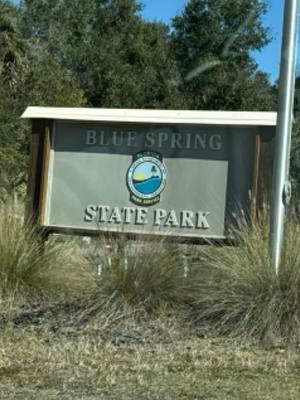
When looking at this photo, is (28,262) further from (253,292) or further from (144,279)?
(253,292)

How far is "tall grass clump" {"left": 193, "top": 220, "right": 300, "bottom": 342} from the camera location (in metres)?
7.82

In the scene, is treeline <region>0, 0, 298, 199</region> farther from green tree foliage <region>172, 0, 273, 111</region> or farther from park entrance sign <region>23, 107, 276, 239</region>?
park entrance sign <region>23, 107, 276, 239</region>

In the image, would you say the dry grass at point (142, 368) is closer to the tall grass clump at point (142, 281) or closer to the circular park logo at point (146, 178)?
the tall grass clump at point (142, 281)

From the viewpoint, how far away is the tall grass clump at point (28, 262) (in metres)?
9.60

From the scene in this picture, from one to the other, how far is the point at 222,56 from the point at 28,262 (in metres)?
29.7

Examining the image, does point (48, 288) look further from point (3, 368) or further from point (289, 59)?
point (289, 59)

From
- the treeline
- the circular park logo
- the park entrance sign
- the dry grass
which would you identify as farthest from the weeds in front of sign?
the treeline

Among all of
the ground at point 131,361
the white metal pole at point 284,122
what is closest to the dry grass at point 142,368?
the ground at point 131,361

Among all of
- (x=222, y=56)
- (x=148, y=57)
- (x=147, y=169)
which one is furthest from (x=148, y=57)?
(x=147, y=169)

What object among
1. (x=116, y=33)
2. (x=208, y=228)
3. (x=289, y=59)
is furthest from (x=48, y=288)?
(x=116, y=33)

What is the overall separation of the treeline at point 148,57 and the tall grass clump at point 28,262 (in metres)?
19.7

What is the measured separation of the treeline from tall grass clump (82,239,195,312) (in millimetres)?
21113

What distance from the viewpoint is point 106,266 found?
8.95 meters

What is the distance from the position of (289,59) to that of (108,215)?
3.78 meters
